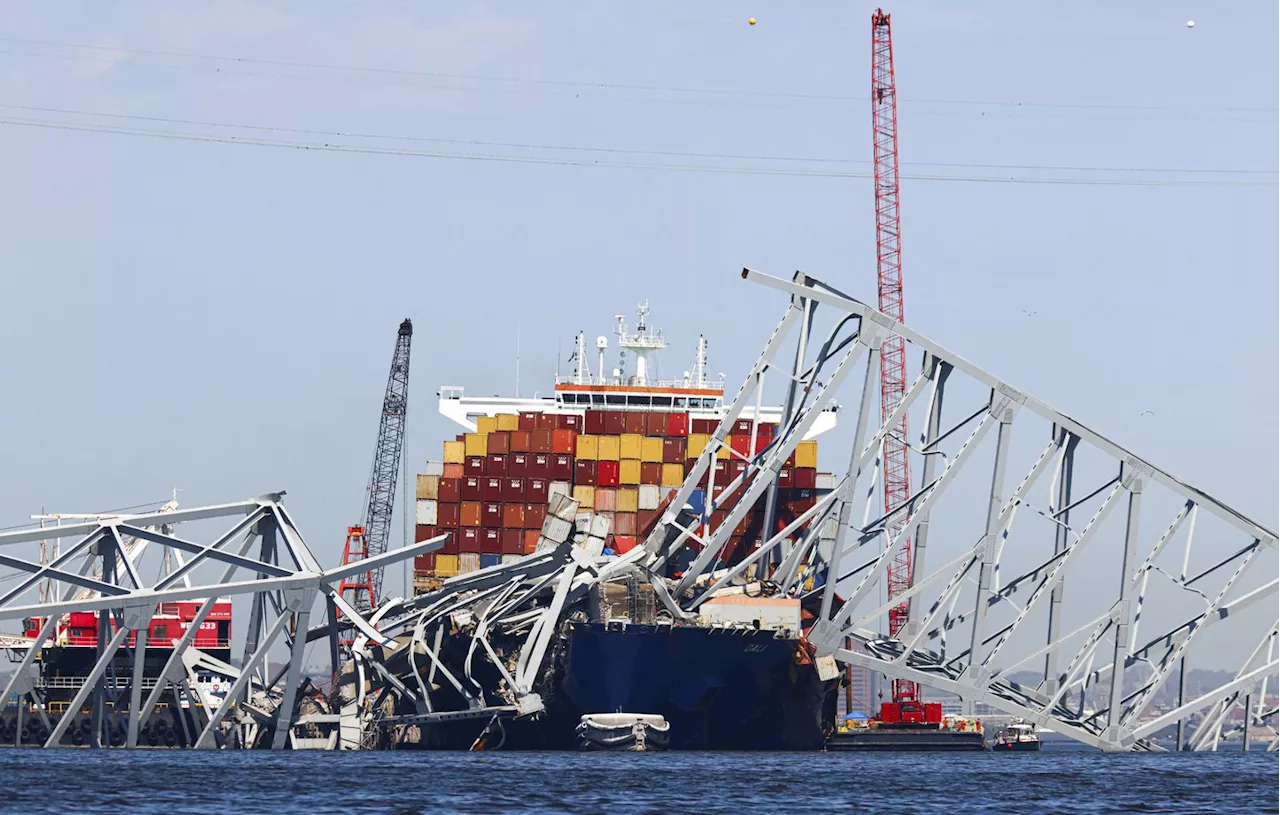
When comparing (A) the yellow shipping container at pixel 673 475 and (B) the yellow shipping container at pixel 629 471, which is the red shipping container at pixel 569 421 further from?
(A) the yellow shipping container at pixel 673 475

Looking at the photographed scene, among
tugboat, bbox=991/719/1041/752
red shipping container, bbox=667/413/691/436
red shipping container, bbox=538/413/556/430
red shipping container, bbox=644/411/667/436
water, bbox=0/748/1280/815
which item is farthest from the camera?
tugboat, bbox=991/719/1041/752

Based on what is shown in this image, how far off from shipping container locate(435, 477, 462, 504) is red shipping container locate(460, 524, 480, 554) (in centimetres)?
158

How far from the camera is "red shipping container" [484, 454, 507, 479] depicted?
99750 mm

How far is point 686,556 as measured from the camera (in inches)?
3639

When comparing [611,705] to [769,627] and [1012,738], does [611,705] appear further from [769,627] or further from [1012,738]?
[1012,738]

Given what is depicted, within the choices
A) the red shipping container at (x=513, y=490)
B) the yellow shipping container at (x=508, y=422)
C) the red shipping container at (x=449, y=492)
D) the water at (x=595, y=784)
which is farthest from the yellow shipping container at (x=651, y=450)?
the water at (x=595, y=784)

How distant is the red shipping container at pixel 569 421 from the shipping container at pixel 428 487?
280 inches

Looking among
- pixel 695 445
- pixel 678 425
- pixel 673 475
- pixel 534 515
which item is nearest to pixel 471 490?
pixel 534 515

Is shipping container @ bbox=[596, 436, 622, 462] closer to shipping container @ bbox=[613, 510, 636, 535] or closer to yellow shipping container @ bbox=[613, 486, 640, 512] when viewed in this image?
yellow shipping container @ bbox=[613, 486, 640, 512]

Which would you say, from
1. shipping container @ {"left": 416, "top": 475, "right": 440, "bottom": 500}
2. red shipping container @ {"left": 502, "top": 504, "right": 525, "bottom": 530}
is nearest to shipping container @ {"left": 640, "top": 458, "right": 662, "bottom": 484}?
red shipping container @ {"left": 502, "top": 504, "right": 525, "bottom": 530}

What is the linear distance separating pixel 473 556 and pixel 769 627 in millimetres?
24195

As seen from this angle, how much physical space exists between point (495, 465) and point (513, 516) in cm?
297

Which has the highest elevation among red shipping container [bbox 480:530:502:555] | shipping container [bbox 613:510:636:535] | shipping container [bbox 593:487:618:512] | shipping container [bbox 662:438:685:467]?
shipping container [bbox 662:438:685:467]

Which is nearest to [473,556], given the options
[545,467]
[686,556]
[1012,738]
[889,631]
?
[545,467]
